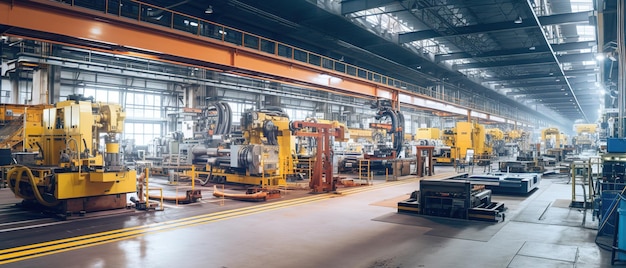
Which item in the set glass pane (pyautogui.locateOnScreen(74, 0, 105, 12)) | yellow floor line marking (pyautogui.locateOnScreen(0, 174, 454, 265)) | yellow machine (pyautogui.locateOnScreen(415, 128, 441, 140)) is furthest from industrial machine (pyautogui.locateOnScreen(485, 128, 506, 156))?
glass pane (pyautogui.locateOnScreen(74, 0, 105, 12))

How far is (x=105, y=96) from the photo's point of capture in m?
25.1

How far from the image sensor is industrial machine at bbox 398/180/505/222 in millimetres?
8430

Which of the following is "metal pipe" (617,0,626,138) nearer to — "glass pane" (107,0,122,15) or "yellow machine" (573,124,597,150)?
"glass pane" (107,0,122,15)

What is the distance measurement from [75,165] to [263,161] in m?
6.07

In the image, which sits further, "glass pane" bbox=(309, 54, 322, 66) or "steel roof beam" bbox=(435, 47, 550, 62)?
"glass pane" bbox=(309, 54, 322, 66)

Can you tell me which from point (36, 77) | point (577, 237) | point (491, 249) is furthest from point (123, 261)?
point (36, 77)

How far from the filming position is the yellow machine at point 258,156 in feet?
45.0

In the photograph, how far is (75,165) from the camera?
871 centimetres

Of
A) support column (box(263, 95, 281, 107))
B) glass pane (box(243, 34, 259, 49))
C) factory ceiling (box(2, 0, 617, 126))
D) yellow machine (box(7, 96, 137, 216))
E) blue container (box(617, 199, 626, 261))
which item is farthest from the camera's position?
support column (box(263, 95, 281, 107))

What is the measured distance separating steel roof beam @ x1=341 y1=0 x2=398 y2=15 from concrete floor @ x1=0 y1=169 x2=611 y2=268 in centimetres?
1082

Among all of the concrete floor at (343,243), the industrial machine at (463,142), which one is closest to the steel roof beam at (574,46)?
the industrial machine at (463,142)

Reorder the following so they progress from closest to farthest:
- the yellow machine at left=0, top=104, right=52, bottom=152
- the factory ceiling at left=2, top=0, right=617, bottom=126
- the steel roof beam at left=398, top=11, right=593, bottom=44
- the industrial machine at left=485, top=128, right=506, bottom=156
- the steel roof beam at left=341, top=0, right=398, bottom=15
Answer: the yellow machine at left=0, top=104, right=52, bottom=152, the steel roof beam at left=341, top=0, right=398, bottom=15, the factory ceiling at left=2, top=0, right=617, bottom=126, the steel roof beam at left=398, top=11, right=593, bottom=44, the industrial machine at left=485, top=128, right=506, bottom=156

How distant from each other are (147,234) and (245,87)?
61.9ft

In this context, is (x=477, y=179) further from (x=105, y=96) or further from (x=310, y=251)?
(x=105, y=96)
